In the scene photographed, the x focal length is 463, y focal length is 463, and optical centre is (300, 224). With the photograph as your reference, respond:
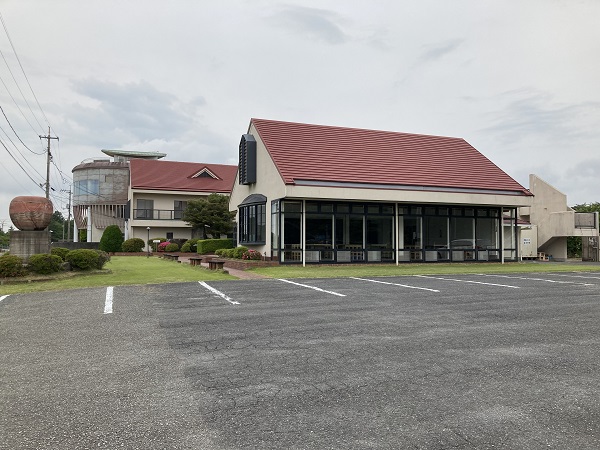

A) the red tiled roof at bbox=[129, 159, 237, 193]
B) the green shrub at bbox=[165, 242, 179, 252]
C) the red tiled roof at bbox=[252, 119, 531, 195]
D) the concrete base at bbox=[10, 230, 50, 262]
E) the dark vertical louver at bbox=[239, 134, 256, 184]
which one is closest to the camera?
the concrete base at bbox=[10, 230, 50, 262]

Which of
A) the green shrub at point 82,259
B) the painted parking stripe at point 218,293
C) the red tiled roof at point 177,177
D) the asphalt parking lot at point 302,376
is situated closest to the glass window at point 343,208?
the painted parking stripe at point 218,293

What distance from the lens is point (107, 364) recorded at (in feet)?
18.7

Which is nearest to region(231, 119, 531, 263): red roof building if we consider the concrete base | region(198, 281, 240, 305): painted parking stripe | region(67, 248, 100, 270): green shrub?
region(198, 281, 240, 305): painted parking stripe

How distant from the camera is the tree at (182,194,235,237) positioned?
126 feet

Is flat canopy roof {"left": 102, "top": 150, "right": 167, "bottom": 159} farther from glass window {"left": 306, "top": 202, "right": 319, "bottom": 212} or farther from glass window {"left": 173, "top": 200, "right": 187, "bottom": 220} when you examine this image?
glass window {"left": 306, "top": 202, "right": 319, "bottom": 212}

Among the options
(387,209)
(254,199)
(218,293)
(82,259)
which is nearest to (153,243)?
(254,199)

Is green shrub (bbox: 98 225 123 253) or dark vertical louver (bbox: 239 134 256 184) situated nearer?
dark vertical louver (bbox: 239 134 256 184)

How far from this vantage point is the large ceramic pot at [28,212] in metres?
18.1

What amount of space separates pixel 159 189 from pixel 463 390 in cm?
4463

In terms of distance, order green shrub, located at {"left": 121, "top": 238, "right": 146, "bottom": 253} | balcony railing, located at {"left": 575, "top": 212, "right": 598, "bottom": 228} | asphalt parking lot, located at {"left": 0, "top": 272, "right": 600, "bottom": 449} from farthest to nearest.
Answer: green shrub, located at {"left": 121, "top": 238, "right": 146, "bottom": 253}
balcony railing, located at {"left": 575, "top": 212, "right": 598, "bottom": 228}
asphalt parking lot, located at {"left": 0, "top": 272, "right": 600, "bottom": 449}

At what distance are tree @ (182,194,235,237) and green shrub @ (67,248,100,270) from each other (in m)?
19.7

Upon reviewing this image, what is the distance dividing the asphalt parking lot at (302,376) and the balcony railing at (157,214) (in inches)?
1485

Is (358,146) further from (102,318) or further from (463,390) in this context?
(463,390)

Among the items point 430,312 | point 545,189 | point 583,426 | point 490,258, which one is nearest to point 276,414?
point 583,426
